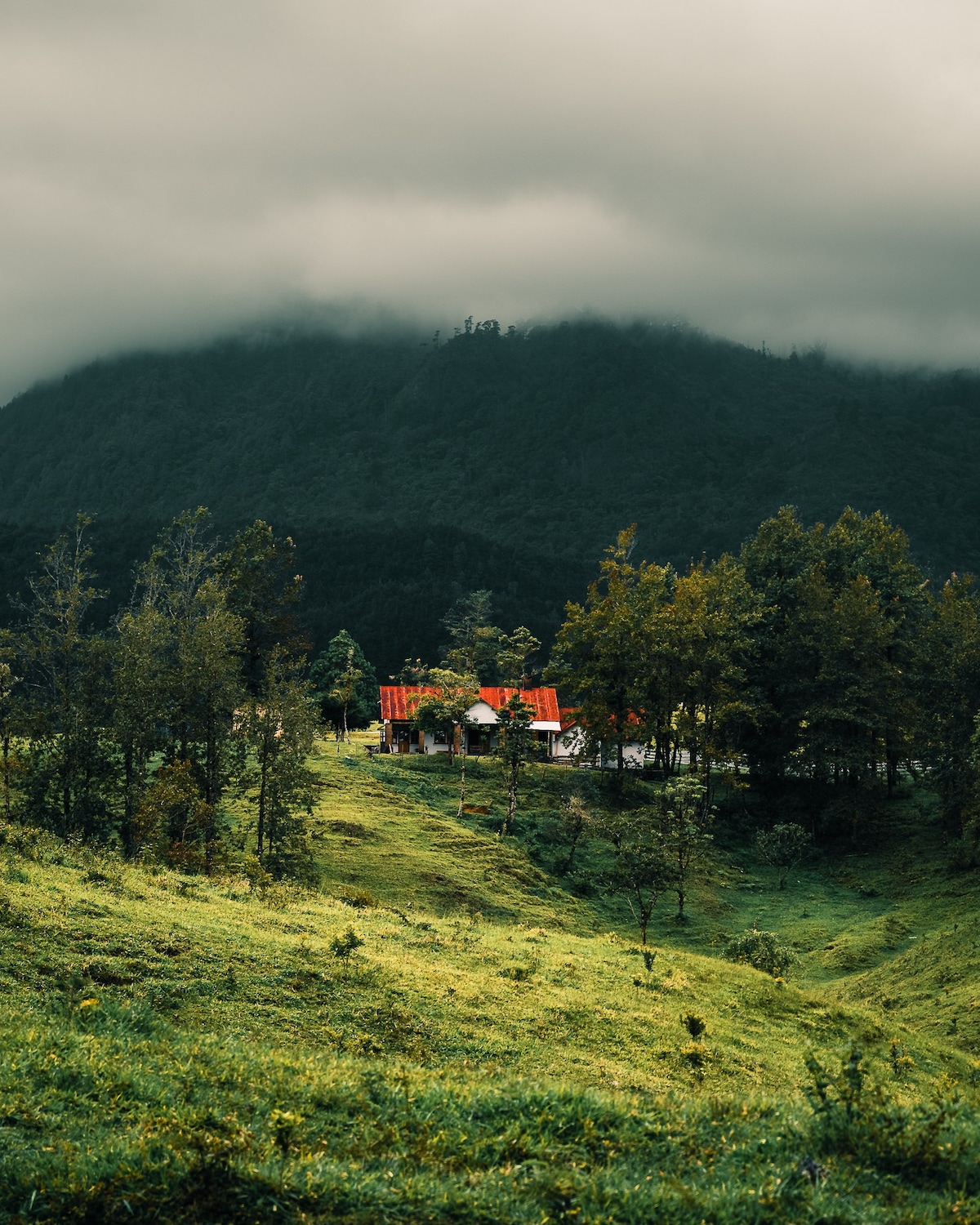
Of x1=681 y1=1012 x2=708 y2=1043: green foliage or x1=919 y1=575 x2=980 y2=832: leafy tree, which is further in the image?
x1=919 y1=575 x2=980 y2=832: leafy tree

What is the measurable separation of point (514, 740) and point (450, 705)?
335 inches

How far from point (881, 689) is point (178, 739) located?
37645 millimetres

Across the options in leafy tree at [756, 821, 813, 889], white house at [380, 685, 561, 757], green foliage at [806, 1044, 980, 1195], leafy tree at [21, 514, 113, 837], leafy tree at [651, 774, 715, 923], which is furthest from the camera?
white house at [380, 685, 561, 757]

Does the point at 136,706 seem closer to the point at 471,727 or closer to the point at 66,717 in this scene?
the point at 66,717

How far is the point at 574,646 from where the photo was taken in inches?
2414

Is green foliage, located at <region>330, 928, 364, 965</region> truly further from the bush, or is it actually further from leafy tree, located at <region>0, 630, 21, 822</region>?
leafy tree, located at <region>0, 630, 21, 822</region>

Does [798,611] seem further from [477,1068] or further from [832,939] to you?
[477,1068]

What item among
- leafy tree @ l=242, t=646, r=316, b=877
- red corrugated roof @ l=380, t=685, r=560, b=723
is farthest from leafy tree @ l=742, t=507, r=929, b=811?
leafy tree @ l=242, t=646, r=316, b=877

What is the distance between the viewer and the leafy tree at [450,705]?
5753 cm

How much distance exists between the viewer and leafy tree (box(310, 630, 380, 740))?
80.1 m

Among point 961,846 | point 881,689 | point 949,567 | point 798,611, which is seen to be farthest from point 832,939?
point 949,567

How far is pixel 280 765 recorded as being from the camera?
35.8m

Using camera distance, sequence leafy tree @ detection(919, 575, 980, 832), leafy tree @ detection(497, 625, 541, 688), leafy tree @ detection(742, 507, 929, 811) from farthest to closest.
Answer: leafy tree @ detection(497, 625, 541, 688)
leafy tree @ detection(742, 507, 929, 811)
leafy tree @ detection(919, 575, 980, 832)

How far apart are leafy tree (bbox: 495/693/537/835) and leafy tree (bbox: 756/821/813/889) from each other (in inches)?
508
